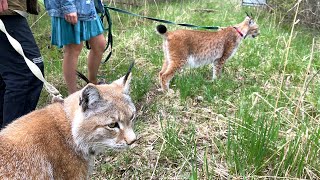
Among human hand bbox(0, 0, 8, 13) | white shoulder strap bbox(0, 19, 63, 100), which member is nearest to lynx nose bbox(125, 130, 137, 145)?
white shoulder strap bbox(0, 19, 63, 100)

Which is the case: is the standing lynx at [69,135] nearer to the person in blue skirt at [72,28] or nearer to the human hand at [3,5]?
the human hand at [3,5]

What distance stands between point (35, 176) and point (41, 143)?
191 millimetres

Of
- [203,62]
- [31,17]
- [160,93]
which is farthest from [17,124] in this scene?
[31,17]

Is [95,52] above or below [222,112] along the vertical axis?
above

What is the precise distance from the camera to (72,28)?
3.91 m

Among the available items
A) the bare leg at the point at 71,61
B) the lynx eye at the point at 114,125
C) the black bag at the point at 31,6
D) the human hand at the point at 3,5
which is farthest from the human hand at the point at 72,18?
the lynx eye at the point at 114,125

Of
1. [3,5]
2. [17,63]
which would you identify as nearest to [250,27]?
[17,63]

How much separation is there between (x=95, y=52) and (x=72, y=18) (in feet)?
2.20

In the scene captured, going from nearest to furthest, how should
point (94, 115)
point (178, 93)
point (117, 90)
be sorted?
1. point (94, 115)
2. point (117, 90)
3. point (178, 93)

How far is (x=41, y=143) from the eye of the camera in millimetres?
2307

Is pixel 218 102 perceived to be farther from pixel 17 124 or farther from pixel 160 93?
pixel 17 124

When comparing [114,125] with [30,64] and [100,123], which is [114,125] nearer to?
[100,123]

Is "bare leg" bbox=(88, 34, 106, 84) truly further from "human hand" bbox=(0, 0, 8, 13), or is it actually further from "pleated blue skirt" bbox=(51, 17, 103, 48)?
"human hand" bbox=(0, 0, 8, 13)

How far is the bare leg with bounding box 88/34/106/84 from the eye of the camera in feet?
13.8
